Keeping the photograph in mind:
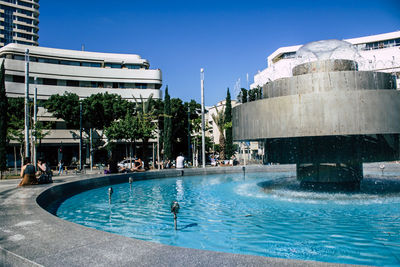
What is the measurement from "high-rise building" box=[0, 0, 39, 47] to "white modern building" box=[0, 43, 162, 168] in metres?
36.0

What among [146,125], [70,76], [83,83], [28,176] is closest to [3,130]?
[146,125]

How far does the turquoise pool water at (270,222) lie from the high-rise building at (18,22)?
83.8 meters

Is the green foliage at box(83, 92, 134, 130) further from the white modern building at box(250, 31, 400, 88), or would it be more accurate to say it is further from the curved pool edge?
the curved pool edge

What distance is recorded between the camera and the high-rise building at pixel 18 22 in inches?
3004

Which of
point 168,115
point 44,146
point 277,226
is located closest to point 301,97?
point 277,226

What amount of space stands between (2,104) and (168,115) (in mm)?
18347

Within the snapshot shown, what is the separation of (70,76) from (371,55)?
49142mm

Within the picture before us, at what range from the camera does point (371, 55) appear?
49.7m

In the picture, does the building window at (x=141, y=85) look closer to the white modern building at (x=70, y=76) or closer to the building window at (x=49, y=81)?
the white modern building at (x=70, y=76)

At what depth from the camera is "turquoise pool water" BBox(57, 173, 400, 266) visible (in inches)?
196

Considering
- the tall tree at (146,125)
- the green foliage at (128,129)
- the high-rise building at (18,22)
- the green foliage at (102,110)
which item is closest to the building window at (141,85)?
the green foliage at (102,110)

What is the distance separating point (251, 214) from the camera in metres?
7.82

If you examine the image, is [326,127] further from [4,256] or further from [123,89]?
[123,89]

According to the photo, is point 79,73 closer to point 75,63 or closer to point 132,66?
point 75,63
